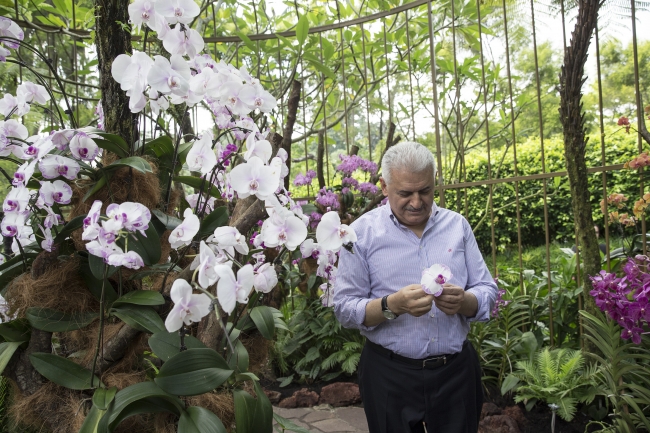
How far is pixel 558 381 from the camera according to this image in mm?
2621

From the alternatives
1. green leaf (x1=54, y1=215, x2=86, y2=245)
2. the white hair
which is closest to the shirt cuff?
the white hair

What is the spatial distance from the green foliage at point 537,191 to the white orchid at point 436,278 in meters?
4.90

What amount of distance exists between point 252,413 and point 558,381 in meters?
2.00

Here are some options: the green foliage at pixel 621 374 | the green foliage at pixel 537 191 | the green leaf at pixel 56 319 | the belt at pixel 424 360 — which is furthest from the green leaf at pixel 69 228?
the green foliage at pixel 537 191

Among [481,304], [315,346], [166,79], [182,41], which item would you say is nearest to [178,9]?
[182,41]

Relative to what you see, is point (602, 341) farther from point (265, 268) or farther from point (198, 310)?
point (198, 310)

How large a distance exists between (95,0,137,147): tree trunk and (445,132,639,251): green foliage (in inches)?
209

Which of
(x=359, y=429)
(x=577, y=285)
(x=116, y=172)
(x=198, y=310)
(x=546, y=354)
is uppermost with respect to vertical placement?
(x=116, y=172)

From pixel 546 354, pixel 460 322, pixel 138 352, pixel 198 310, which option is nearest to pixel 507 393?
pixel 546 354

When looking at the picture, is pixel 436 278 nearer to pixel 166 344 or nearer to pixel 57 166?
pixel 166 344

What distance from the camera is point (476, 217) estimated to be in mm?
7973

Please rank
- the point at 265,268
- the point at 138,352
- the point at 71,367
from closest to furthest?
1. the point at 265,268
2. the point at 71,367
3. the point at 138,352

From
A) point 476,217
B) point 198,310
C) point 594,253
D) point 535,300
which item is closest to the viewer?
point 198,310

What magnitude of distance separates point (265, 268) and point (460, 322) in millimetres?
996
